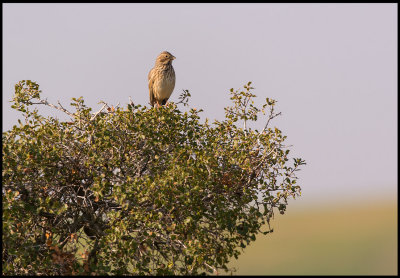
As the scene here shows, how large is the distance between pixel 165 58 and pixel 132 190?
7739mm

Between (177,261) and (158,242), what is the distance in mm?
540

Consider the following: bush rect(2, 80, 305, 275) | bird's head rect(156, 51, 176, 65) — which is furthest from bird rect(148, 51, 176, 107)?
bush rect(2, 80, 305, 275)

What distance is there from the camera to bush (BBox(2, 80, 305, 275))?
9.74 m

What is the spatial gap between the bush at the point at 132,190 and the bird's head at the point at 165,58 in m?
5.26

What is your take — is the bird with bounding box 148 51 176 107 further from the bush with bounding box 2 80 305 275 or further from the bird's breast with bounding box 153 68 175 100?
the bush with bounding box 2 80 305 275

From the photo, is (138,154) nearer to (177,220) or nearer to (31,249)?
(177,220)

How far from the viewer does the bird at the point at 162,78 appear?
16234mm

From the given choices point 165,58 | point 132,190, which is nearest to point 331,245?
point 165,58

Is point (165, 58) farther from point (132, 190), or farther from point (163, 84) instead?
point (132, 190)

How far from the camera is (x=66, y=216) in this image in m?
11.0

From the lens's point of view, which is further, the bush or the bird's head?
the bird's head

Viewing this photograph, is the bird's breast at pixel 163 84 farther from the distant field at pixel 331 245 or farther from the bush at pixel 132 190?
the distant field at pixel 331 245

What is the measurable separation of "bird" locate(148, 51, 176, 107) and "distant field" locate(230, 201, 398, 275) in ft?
120

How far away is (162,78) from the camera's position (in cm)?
1625
